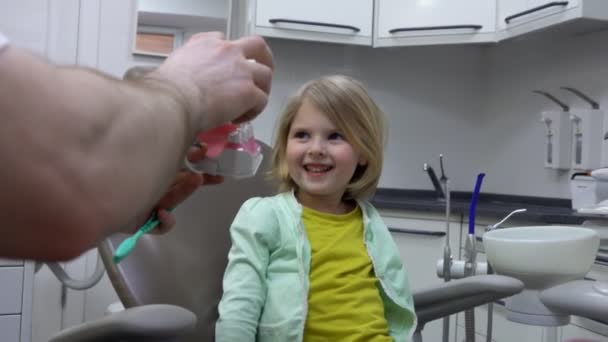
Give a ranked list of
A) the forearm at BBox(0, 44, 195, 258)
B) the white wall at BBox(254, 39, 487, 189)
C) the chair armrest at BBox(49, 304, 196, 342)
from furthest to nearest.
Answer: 1. the white wall at BBox(254, 39, 487, 189)
2. the chair armrest at BBox(49, 304, 196, 342)
3. the forearm at BBox(0, 44, 195, 258)

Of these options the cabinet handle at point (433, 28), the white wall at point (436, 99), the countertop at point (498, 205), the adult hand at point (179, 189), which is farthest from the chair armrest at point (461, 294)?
the white wall at point (436, 99)

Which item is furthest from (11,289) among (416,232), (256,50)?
(416,232)

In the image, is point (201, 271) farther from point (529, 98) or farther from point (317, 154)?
point (529, 98)

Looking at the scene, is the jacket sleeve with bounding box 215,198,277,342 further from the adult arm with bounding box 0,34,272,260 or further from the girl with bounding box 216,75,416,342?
the adult arm with bounding box 0,34,272,260

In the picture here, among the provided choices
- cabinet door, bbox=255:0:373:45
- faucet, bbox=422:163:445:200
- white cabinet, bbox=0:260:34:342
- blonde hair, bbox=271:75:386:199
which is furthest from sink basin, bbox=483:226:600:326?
cabinet door, bbox=255:0:373:45

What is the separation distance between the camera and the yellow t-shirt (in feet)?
4.09

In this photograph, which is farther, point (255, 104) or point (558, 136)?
point (558, 136)

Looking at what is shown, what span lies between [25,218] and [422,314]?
1.06m

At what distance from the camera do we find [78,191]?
1.26 feet

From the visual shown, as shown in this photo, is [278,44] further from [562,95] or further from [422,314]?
[422,314]

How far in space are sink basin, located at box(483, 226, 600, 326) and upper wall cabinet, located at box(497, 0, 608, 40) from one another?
52.0 inches

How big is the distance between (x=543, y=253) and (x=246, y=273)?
494 millimetres

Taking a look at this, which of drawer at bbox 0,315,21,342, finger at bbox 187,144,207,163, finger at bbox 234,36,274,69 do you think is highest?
finger at bbox 234,36,274,69

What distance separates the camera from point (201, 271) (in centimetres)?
126
